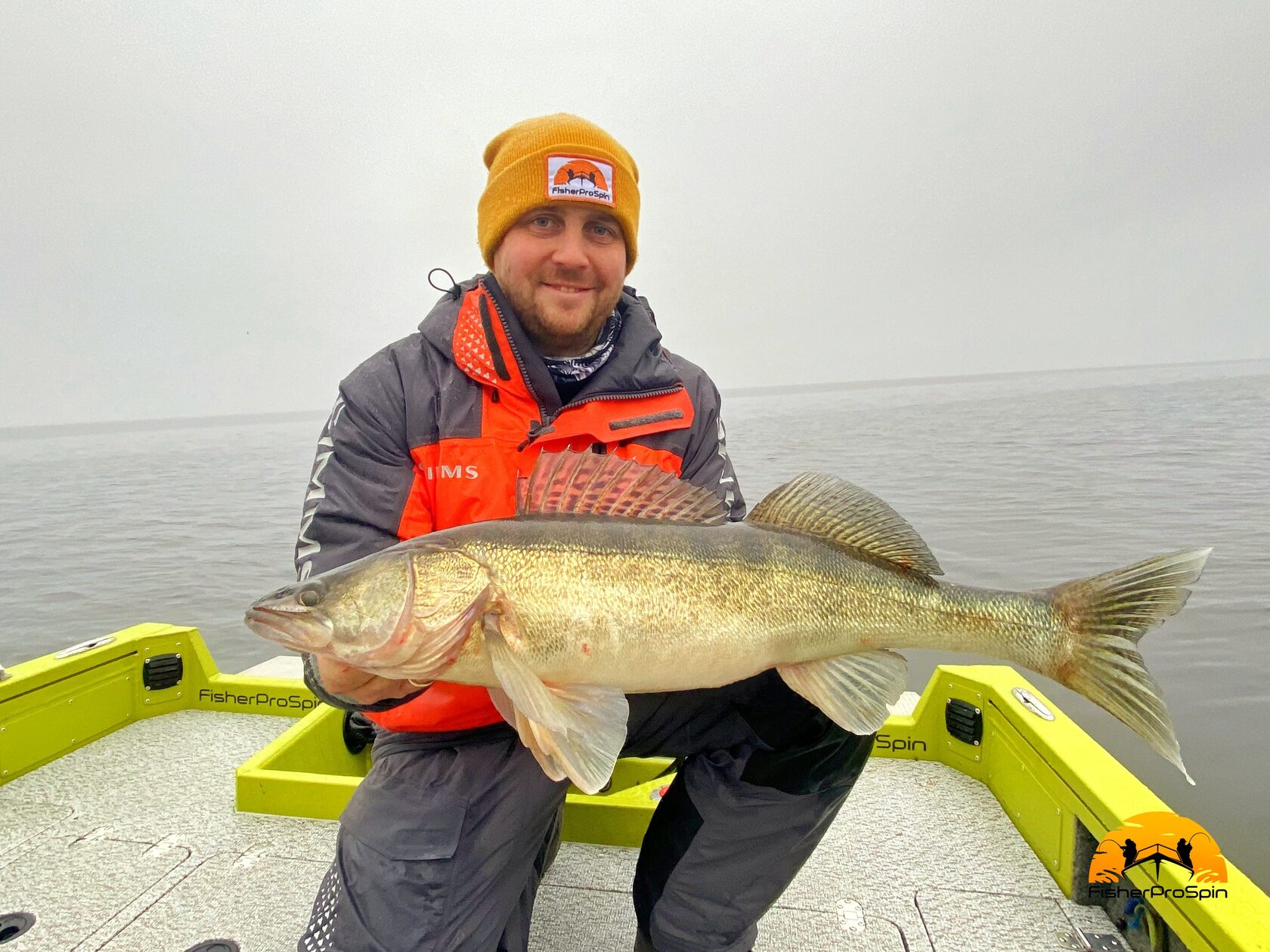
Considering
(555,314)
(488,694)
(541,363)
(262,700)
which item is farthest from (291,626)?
(262,700)

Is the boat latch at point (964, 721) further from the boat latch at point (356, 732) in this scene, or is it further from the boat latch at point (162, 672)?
the boat latch at point (162, 672)

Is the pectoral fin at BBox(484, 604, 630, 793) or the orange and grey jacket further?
the orange and grey jacket

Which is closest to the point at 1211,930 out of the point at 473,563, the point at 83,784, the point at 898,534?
the point at 898,534

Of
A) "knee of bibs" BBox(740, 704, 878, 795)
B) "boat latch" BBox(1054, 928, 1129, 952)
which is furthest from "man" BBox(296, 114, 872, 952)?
"boat latch" BBox(1054, 928, 1129, 952)

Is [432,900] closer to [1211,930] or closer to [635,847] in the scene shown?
[635,847]

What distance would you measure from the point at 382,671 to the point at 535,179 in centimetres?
205

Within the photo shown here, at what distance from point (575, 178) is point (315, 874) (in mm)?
3171

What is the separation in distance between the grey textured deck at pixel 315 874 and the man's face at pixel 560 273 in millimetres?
2354

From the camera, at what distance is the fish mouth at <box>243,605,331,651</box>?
2021mm

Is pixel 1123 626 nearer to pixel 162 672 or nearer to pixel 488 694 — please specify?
pixel 488 694

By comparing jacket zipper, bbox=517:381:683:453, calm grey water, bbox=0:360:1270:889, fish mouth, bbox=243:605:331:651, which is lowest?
calm grey water, bbox=0:360:1270:889

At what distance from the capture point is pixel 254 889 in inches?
115

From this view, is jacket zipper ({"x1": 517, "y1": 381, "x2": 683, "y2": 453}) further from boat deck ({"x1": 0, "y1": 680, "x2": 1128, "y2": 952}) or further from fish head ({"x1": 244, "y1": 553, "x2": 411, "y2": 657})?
boat deck ({"x1": 0, "y1": 680, "x2": 1128, "y2": 952})

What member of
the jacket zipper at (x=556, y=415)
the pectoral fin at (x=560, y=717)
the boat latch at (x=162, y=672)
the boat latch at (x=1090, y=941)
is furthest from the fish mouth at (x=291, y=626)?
the boat latch at (x=162, y=672)
